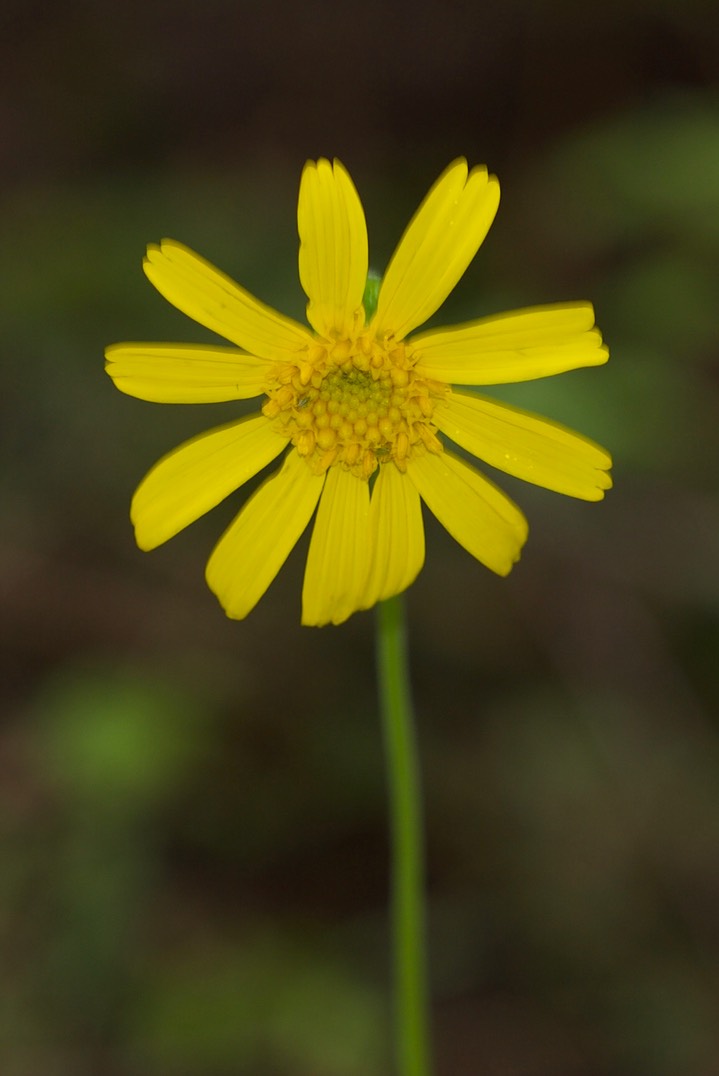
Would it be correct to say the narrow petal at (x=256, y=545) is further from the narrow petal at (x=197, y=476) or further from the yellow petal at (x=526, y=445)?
the yellow petal at (x=526, y=445)

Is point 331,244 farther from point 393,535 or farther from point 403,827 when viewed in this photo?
point 403,827

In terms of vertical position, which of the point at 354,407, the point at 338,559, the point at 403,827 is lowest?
the point at 403,827

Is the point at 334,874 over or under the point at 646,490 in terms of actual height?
under

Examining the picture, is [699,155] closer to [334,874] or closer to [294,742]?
[294,742]

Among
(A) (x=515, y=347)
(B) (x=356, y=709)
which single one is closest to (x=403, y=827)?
(A) (x=515, y=347)

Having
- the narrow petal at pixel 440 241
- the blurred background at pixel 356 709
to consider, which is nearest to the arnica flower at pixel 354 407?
the narrow petal at pixel 440 241

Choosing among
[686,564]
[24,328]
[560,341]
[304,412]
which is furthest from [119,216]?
[560,341]
